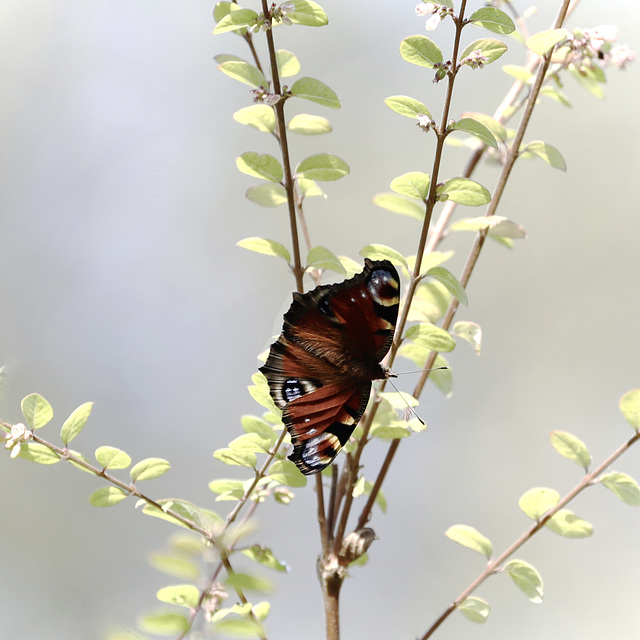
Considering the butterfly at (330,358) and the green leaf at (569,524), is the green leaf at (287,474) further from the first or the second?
the green leaf at (569,524)

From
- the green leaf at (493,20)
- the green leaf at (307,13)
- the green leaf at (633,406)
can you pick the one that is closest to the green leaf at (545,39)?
the green leaf at (493,20)

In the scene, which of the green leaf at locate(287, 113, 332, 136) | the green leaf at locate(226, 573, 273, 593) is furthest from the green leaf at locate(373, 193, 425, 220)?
the green leaf at locate(226, 573, 273, 593)

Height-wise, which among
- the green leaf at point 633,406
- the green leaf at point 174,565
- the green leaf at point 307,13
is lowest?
the green leaf at point 174,565

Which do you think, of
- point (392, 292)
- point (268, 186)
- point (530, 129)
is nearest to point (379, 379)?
point (392, 292)

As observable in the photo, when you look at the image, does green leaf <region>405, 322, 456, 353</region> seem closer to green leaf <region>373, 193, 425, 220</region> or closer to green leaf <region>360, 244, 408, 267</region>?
green leaf <region>360, 244, 408, 267</region>

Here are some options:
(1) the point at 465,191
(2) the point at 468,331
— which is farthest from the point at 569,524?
(1) the point at 465,191

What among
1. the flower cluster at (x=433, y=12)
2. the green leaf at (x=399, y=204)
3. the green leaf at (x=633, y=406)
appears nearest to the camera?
the flower cluster at (x=433, y=12)
